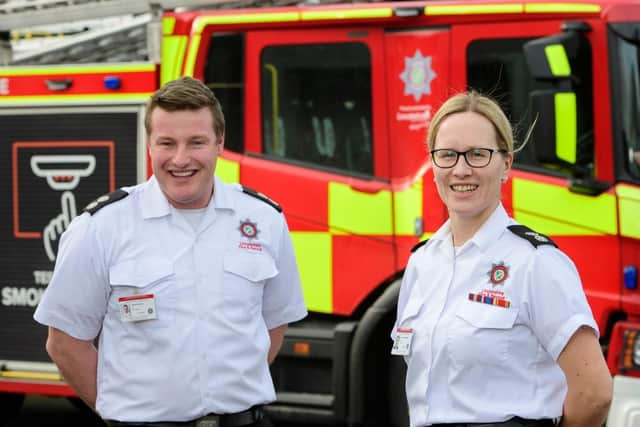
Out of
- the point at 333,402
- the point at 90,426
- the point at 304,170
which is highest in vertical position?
the point at 304,170

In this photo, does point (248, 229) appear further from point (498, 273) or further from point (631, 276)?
point (631, 276)

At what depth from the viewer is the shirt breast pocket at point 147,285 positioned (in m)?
2.94

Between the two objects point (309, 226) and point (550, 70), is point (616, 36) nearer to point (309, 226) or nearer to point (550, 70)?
point (550, 70)

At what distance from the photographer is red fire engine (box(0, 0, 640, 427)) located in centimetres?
494

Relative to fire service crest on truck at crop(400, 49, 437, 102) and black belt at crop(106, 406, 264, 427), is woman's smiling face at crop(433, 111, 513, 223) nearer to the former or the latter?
black belt at crop(106, 406, 264, 427)

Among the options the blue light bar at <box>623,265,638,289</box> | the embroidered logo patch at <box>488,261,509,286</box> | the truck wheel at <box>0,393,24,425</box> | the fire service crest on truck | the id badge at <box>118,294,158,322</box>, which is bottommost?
the truck wheel at <box>0,393,24,425</box>

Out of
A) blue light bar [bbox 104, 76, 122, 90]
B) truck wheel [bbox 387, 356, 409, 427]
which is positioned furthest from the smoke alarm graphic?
truck wheel [bbox 387, 356, 409, 427]

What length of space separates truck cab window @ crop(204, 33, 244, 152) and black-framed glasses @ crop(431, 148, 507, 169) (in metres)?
3.07

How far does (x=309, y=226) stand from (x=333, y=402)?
2.80ft

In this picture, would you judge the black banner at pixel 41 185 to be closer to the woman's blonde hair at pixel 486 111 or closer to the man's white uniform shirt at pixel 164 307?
the man's white uniform shirt at pixel 164 307

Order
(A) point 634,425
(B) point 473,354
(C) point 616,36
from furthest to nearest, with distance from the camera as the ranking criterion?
1. (C) point 616,36
2. (A) point 634,425
3. (B) point 473,354

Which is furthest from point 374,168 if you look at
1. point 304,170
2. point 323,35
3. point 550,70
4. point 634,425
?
point 634,425

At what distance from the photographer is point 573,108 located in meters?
4.74

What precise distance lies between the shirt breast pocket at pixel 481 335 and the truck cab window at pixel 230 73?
Answer: 3.21 metres
